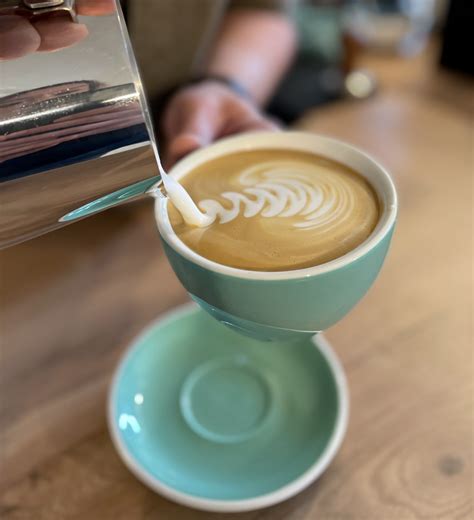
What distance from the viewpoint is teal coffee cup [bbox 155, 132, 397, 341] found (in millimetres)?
327

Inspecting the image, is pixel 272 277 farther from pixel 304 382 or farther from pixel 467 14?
pixel 467 14

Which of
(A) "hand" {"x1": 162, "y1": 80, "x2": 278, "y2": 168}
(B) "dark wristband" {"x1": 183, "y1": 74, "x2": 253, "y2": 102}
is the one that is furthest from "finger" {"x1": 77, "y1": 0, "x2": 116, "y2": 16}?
(B) "dark wristband" {"x1": 183, "y1": 74, "x2": 253, "y2": 102}

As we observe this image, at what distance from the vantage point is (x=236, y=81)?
80 centimetres

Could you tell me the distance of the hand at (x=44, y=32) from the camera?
30cm

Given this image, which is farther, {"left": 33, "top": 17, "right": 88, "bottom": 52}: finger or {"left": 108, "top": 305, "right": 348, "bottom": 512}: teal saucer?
{"left": 108, "top": 305, "right": 348, "bottom": 512}: teal saucer

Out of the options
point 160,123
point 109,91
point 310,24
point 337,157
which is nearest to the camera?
point 109,91

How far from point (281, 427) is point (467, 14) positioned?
2.49 feet

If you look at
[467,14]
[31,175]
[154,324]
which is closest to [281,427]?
[154,324]

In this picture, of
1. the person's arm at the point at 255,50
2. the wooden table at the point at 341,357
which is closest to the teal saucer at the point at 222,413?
the wooden table at the point at 341,357

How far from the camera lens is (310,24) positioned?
1159 mm

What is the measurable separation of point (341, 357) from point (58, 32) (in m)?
0.35

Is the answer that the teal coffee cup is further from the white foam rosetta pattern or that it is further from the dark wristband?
the dark wristband

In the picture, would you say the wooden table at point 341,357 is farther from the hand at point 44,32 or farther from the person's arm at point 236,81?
the hand at point 44,32

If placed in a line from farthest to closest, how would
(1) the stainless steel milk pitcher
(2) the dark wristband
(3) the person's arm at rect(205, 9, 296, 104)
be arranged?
(3) the person's arm at rect(205, 9, 296, 104) → (2) the dark wristband → (1) the stainless steel milk pitcher
